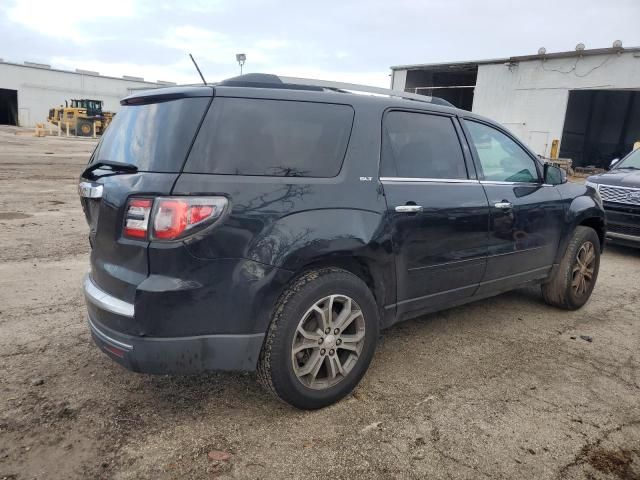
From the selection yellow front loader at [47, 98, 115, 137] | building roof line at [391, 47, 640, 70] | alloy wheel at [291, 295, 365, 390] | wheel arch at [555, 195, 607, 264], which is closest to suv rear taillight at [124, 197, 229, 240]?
alloy wheel at [291, 295, 365, 390]

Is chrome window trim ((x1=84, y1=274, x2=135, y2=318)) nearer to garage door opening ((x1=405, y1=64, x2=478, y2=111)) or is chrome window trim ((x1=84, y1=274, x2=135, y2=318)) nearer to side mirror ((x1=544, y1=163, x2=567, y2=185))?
side mirror ((x1=544, y1=163, x2=567, y2=185))

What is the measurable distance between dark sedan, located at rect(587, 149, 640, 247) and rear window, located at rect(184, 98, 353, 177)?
18.0ft

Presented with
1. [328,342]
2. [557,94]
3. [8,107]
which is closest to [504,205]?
[328,342]

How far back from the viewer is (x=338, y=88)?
10.5ft

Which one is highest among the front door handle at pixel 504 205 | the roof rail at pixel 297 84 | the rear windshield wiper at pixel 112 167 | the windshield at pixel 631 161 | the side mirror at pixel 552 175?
the roof rail at pixel 297 84

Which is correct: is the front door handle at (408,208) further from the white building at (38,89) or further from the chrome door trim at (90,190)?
the white building at (38,89)

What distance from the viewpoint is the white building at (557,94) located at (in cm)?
1946

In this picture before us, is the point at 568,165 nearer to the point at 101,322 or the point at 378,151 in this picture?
the point at 378,151

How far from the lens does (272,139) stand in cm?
271

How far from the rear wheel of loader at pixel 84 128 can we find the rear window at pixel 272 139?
3843 centimetres

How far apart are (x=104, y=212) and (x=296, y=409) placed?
1.56 metres

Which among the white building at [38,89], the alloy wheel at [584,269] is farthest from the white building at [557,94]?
the white building at [38,89]

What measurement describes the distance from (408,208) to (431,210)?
230mm

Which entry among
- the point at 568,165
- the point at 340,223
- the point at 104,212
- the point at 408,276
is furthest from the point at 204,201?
the point at 568,165
